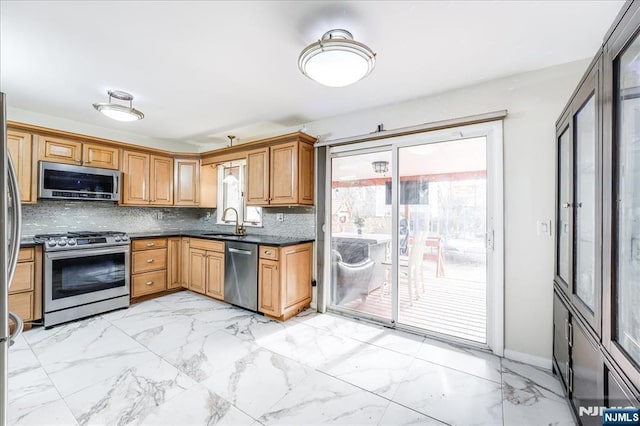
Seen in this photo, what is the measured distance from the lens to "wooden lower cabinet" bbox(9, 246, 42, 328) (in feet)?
9.08

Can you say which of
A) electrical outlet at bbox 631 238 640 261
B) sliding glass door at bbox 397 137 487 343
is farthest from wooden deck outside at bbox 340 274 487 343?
electrical outlet at bbox 631 238 640 261

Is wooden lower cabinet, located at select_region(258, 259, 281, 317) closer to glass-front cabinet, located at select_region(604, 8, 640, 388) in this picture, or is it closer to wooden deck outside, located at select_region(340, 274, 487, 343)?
wooden deck outside, located at select_region(340, 274, 487, 343)

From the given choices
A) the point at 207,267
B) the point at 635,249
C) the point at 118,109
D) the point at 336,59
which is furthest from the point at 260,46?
the point at 207,267

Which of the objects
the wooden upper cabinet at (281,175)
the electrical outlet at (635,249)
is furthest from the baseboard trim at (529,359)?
the wooden upper cabinet at (281,175)

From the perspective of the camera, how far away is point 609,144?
43.1 inches

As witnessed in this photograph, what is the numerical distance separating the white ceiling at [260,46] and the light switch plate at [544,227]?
4.09 feet

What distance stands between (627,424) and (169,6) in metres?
2.83

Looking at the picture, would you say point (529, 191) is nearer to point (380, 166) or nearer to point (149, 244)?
point (380, 166)

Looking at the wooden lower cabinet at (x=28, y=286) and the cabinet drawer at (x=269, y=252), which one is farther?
the cabinet drawer at (x=269, y=252)

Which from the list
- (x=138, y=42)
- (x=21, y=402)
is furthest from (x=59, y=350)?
(x=138, y=42)

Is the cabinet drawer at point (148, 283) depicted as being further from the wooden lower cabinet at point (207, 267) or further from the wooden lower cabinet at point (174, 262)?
the wooden lower cabinet at point (207, 267)

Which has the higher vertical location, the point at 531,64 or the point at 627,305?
the point at 531,64

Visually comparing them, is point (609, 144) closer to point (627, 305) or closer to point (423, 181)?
point (627, 305)

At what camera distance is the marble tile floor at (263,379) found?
5.48 feet
